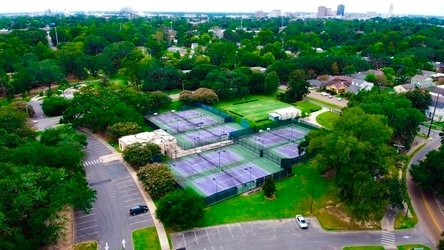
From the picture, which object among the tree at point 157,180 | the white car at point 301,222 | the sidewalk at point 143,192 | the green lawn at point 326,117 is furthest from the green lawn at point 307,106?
the tree at point 157,180

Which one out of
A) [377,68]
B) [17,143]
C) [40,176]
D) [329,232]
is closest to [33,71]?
[17,143]

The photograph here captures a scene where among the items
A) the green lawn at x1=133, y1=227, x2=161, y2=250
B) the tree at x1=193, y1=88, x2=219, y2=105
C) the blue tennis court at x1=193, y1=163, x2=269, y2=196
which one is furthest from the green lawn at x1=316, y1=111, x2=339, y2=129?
the green lawn at x1=133, y1=227, x2=161, y2=250

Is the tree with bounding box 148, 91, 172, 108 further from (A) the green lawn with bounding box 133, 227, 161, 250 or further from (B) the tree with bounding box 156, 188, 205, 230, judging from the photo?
(A) the green lawn with bounding box 133, 227, 161, 250

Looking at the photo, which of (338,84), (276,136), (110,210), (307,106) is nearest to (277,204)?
(110,210)

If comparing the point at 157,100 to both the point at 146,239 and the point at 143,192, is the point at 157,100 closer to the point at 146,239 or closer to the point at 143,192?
the point at 143,192

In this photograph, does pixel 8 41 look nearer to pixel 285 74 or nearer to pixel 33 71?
pixel 33 71

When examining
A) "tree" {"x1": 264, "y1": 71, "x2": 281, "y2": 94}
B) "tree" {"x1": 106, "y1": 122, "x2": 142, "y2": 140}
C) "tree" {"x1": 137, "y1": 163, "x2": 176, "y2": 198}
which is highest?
"tree" {"x1": 264, "y1": 71, "x2": 281, "y2": 94}
